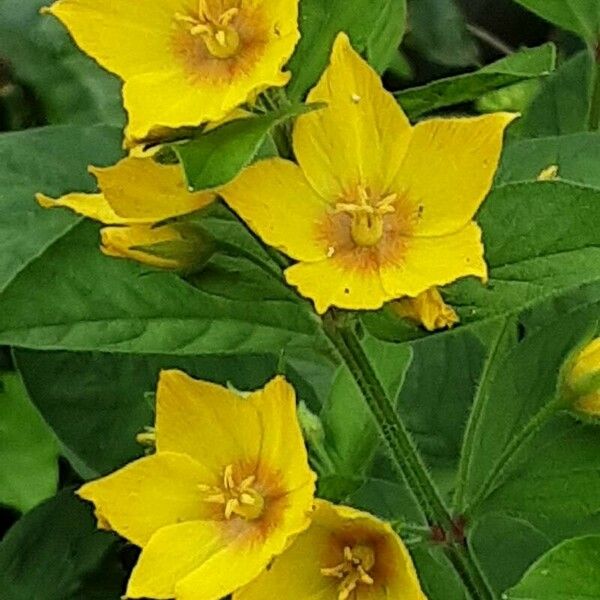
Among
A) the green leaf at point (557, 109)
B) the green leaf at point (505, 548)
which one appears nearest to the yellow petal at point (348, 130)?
the green leaf at point (505, 548)

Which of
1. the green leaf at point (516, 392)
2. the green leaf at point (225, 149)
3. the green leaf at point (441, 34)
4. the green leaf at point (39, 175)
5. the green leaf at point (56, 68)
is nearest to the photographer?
the green leaf at point (225, 149)

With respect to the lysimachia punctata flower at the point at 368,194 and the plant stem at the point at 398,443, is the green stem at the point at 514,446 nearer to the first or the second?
the plant stem at the point at 398,443

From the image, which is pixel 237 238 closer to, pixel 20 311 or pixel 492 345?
pixel 20 311

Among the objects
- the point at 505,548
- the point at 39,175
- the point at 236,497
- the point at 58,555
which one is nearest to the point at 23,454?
the point at 58,555

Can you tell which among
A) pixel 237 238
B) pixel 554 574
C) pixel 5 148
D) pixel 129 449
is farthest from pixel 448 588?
pixel 5 148

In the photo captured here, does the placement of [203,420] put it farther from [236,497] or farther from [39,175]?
[39,175]
